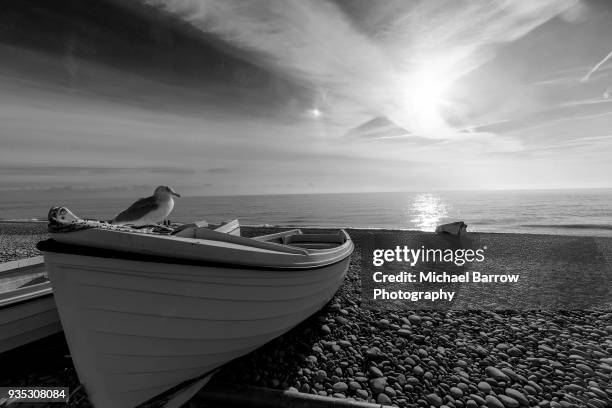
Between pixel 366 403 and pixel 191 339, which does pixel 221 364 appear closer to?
pixel 191 339

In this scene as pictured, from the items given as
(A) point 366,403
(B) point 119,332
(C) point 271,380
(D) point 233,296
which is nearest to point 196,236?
(D) point 233,296

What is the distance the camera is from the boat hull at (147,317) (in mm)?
3359

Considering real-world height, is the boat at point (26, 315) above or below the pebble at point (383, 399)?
above

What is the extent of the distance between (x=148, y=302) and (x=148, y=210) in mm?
2234

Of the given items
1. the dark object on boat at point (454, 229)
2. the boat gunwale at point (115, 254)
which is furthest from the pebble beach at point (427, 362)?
the dark object on boat at point (454, 229)

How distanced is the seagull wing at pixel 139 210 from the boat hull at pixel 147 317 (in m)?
1.70

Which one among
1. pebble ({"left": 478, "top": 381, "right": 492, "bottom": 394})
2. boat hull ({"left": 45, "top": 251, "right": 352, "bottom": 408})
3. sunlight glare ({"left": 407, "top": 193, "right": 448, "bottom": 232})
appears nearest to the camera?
boat hull ({"left": 45, "top": 251, "right": 352, "bottom": 408})

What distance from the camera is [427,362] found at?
507 centimetres

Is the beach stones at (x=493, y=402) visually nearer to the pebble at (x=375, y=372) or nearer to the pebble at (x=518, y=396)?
the pebble at (x=518, y=396)

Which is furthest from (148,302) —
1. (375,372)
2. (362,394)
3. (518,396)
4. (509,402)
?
(518,396)

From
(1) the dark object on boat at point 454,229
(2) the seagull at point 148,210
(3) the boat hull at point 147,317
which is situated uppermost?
(2) the seagull at point 148,210

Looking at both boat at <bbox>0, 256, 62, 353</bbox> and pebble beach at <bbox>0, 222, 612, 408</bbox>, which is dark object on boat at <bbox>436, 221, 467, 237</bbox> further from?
boat at <bbox>0, 256, 62, 353</bbox>

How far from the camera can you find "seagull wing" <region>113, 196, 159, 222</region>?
5023 mm

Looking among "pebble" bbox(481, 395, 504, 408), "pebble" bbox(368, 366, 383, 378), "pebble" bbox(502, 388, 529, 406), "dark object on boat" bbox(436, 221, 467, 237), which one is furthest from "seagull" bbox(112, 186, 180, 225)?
"dark object on boat" bbox(436, 221, 467, 237)
